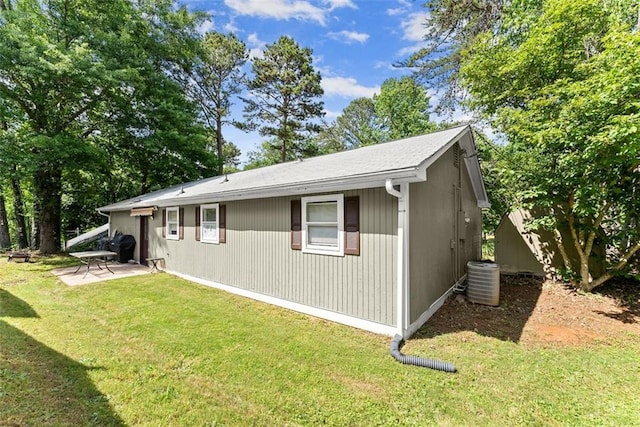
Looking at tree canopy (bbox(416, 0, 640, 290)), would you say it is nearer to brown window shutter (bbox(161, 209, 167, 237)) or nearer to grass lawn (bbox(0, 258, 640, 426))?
grass lawn (bbox(0, 258, 640, 426))

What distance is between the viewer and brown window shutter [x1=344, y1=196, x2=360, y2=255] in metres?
4.78

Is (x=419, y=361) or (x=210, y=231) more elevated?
(x=210, y=231)

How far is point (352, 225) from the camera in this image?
4.83 m

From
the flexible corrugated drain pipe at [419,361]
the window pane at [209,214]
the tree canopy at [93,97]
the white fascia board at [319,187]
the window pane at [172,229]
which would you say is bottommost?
the flexible corrugated drain pipe at [419,361]

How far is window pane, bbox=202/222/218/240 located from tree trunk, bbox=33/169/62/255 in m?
9.65

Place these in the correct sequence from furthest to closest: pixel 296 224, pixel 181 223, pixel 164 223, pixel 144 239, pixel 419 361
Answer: pixel 144 239 → pixel 164 223 → pixel 181 223 → pixel 296 224 → pixel 419 361

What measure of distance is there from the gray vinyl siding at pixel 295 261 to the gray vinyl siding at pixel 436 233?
44 centimetres

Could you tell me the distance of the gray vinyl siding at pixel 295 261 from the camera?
14.8ft

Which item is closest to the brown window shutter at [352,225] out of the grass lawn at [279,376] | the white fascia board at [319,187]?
the white fascia board at [319,187]

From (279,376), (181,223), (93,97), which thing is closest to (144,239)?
(181,223)

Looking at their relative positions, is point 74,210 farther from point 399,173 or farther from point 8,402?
point 399,173

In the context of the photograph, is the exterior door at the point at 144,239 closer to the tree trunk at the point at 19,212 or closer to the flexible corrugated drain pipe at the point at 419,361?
the tree trunk at the point at 19,212

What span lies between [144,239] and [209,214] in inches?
190

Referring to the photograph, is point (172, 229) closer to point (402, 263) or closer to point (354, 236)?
point (354, 236)
